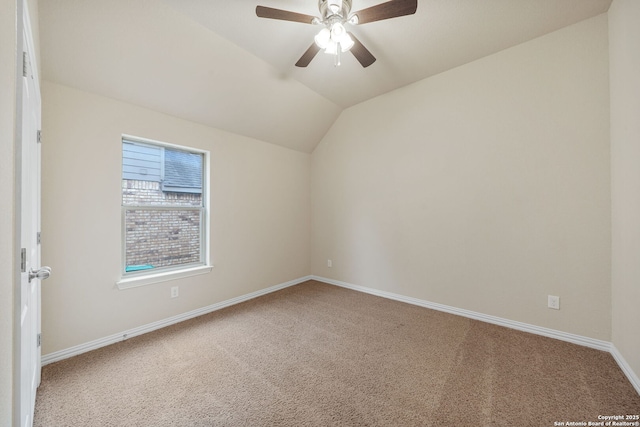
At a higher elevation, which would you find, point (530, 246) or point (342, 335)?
point (530, 246)

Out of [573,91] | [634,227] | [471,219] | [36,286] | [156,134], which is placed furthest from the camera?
[471,219]

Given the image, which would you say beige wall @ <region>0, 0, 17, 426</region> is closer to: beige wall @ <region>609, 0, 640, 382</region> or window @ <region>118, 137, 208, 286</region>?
window @ <region>118, 137, 208, 286</region>

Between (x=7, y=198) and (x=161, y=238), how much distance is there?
7.14 feet

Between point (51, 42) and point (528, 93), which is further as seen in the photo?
point (528, 93)

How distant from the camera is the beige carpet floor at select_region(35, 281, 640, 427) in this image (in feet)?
4.93

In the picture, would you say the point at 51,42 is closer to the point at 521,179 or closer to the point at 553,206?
the point at 521,179

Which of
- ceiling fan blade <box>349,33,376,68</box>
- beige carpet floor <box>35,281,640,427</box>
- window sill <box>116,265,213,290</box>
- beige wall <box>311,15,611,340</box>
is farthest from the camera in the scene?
window sill <box>116,265,213,290</box>

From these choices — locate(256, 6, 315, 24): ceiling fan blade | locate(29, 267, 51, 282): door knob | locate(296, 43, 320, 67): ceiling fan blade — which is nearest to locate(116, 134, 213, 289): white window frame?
locate(29, 267, 51, 282): door knob

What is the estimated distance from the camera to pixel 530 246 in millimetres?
2473

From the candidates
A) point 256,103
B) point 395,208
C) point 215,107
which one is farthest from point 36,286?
point 395,208

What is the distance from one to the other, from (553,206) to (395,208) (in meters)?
1.57

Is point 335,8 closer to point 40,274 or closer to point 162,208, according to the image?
point 40,274

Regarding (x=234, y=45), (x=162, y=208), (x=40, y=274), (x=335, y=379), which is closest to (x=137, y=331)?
(x=162, y=208)

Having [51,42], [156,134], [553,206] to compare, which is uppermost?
[51,42]
